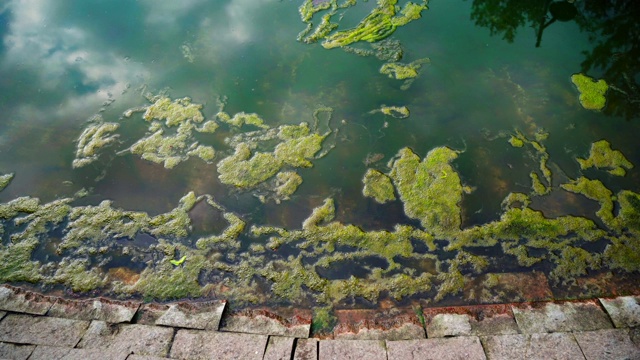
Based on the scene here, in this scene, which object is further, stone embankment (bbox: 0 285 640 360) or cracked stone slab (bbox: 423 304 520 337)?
cracked stone slab (bbox: 423 304 520 337)

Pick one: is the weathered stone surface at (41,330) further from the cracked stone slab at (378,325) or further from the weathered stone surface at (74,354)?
the cracked stone slab at (378,325)

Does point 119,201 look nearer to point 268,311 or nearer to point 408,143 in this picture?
point 268,311

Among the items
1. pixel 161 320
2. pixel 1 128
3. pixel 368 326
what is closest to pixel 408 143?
pixel 368 326

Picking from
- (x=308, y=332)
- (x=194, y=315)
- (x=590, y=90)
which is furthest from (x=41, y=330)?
(x=590, y=90)

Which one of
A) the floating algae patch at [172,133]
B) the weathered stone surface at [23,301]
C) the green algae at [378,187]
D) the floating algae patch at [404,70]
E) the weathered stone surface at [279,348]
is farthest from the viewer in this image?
the floating algae patch at [404,70]

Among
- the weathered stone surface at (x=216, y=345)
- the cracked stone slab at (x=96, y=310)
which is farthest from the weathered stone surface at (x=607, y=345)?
the cracked stone slab at (x=96, y=310)

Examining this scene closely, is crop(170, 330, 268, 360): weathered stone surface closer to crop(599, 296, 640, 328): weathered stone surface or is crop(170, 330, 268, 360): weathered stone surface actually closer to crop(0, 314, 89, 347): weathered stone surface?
crop(0, 314, 89, 347): weathered stone surface

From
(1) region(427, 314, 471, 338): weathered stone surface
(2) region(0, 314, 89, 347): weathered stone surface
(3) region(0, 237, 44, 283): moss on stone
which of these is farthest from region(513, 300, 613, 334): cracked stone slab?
(3) region(0, 237, 44, 283): moss on stone
